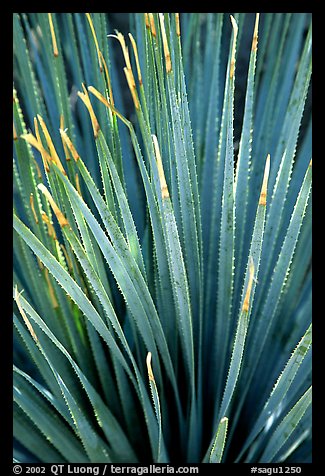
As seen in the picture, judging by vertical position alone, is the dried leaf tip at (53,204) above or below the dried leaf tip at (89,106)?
below

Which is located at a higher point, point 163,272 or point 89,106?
point 89,106

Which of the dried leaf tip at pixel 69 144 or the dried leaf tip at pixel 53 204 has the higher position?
the dried leaf tip at pixel 69 144

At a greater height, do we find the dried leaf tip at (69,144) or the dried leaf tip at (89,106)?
the dried leaf tip at (89,106)

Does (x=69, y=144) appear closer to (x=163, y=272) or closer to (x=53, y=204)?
(x=53, y=204)

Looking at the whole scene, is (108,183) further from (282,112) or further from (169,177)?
(282,112)

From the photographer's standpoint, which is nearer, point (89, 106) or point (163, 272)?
point (89, 106)

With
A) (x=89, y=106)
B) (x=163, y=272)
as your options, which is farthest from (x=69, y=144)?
(x=163, y=272)

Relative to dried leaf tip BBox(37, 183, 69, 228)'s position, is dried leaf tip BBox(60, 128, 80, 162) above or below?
above

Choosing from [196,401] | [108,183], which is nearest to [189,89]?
[108,183]
